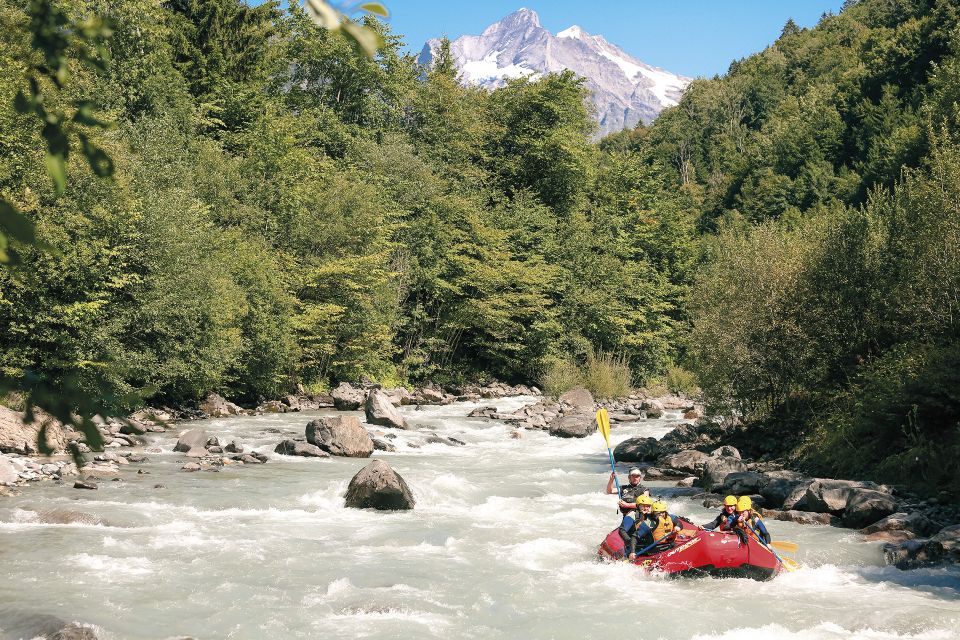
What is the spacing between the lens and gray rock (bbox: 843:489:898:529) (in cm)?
1262

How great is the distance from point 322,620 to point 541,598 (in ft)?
8.68

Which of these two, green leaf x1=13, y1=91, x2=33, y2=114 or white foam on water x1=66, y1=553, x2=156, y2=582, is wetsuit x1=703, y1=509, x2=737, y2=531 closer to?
white foam on water x1=66, y1=553, x2=156, y2=582

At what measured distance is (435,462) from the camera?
60.4 feet

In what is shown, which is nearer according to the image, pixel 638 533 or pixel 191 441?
pixel 638 533

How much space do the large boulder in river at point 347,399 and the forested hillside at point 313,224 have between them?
79.0 inches

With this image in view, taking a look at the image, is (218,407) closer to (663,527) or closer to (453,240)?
(453,240)

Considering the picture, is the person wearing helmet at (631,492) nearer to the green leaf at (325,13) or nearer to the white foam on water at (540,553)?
the white foam on water at (540,553)

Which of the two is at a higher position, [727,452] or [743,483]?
[727,452]

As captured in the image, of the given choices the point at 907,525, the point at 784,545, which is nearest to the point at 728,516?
the point at 784,545

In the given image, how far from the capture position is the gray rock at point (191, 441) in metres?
17.8

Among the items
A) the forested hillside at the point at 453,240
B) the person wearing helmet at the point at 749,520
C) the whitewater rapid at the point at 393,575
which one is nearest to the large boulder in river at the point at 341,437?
the whitewater rapid at the point at 393,575

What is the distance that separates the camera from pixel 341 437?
18.7 metres

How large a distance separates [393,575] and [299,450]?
8401mm

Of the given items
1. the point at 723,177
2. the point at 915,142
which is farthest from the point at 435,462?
the point at 723,177
